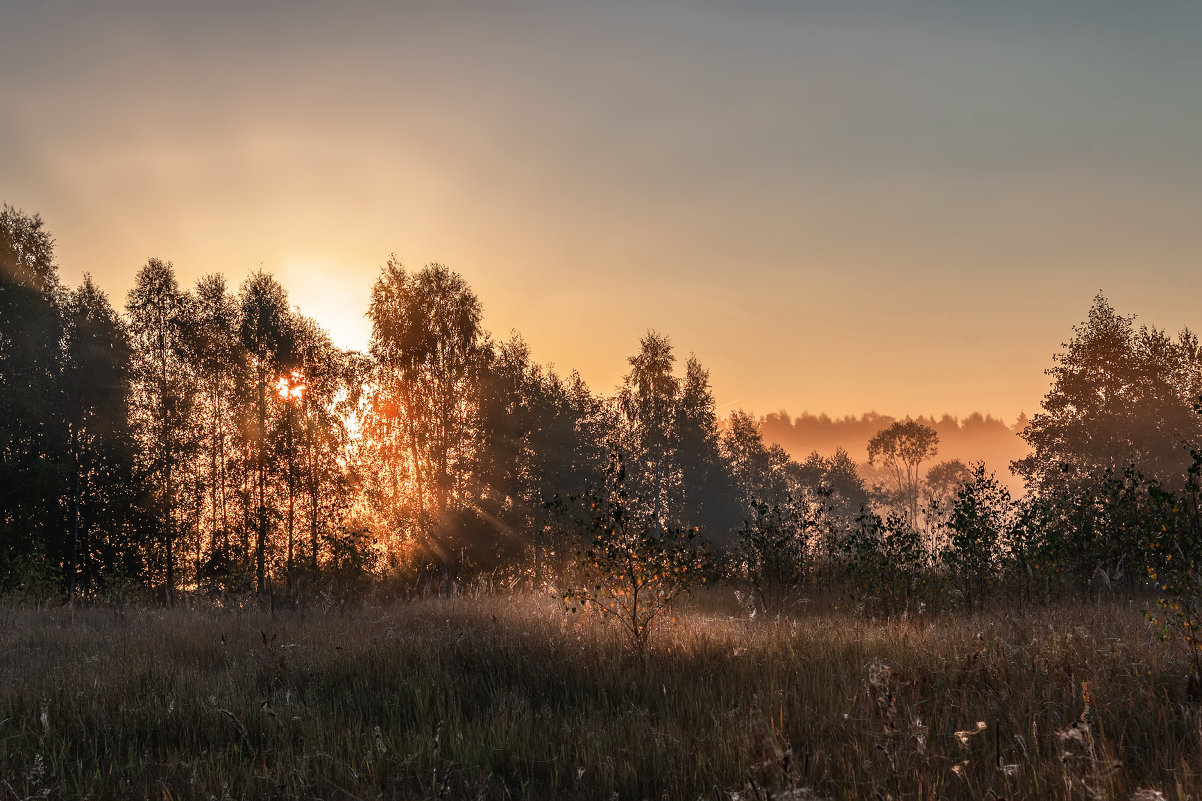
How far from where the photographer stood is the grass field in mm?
3756

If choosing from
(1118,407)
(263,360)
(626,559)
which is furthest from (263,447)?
(1118,407)

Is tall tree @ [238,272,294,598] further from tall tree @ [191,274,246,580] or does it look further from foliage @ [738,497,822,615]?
foliage @ [738,497,822,615]

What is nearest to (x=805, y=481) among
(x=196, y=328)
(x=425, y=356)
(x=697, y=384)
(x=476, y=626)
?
(x=697, y=384)

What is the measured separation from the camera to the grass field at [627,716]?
12.3 ft

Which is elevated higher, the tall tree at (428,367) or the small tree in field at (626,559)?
the tall tree at (428,367)

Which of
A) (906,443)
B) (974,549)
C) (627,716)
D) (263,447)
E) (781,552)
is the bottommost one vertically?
(627,716)

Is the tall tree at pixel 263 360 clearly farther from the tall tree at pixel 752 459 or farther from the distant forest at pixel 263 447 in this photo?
the tall tree at pixel 752 459

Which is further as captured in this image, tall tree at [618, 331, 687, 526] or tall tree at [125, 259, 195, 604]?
tall tree at [618, 331, 687, 526]

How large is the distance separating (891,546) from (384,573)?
50.4 feet

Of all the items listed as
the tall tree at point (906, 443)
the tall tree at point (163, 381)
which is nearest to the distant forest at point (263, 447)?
the tall tree at point (163, 381)

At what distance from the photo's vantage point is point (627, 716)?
16.7 ft

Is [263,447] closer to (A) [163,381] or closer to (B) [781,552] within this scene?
(A) [163,381]

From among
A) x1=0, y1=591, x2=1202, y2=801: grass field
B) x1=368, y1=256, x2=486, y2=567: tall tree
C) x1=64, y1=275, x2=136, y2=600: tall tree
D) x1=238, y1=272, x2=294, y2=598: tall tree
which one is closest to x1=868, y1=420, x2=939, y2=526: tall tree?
x1=368, y1=256, x2=486, y2=567: tall tree

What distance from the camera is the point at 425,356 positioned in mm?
25922
